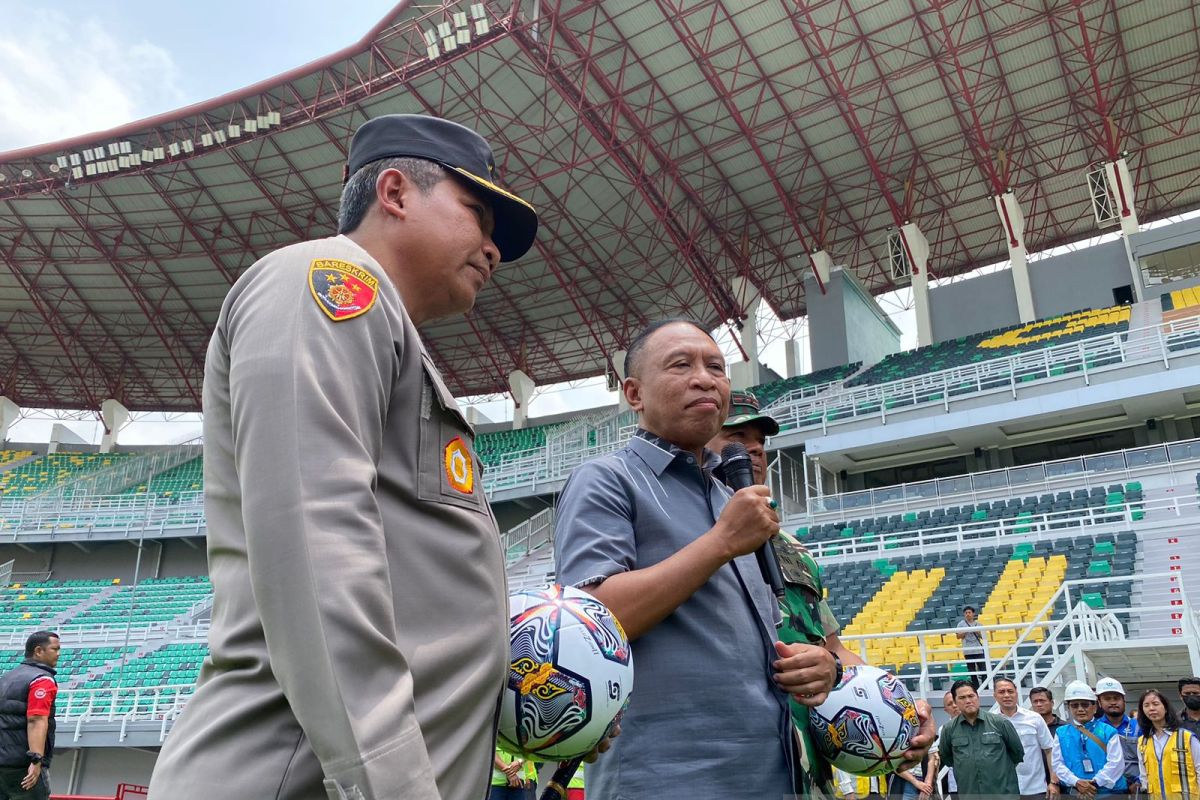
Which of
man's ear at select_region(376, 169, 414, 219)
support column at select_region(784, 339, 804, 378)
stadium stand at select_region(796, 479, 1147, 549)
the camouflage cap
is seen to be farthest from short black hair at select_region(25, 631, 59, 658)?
support column at select_region(784, 339, 804, 378)

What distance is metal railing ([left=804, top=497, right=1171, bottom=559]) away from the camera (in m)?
15.1

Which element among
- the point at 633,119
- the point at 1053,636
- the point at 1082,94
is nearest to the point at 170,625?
the point at 633,119

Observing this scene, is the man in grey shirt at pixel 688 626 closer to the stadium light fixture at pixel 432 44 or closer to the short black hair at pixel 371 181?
the short black hair at pixel 371 181

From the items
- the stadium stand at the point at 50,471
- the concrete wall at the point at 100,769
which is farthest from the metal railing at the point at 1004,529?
the stadium stand at the point at 50,471

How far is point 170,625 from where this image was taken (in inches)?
867

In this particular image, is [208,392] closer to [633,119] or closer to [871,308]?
[633,119]

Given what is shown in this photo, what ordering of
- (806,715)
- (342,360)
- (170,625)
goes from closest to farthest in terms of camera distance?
1. (342,360)
2. (806,715)
3. (170,625)

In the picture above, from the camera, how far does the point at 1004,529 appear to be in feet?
52.4

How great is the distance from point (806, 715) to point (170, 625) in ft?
75.8

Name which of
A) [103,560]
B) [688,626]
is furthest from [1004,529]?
[103,560]

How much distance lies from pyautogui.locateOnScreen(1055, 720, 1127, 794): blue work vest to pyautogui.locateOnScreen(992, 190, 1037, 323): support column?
21019 millimetres

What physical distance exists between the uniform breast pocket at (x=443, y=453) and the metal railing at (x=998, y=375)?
67.2 ft

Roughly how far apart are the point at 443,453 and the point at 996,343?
1013 inches

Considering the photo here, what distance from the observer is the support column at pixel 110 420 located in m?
36.6
